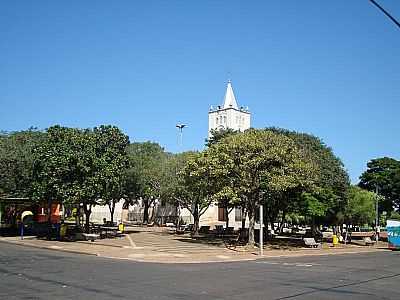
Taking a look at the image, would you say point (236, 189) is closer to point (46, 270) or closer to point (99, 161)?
point (99, 161)

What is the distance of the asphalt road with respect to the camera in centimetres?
1312

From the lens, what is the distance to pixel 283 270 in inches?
824

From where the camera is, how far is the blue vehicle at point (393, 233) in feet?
144

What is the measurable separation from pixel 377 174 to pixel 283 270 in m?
56.4

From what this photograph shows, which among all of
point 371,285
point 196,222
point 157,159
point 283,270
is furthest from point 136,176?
point 371,285

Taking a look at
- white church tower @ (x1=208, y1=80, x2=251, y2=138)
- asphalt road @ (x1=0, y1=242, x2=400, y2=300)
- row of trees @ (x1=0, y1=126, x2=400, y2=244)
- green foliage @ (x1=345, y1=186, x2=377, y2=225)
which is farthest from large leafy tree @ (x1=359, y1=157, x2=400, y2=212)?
white church tower @ (x1=208, y1=80, x2=251, y2=138)

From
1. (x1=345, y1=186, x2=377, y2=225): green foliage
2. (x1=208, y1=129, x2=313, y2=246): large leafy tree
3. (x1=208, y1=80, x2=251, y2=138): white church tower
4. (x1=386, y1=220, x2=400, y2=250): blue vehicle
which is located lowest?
(x1=386, y1=220, x2=400, y2=250): blue vehicle

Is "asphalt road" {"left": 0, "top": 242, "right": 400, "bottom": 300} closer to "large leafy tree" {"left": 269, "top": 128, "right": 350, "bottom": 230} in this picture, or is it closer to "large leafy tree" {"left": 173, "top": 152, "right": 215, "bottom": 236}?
"large leafy tree" {"left": 173, "top": 152, "right": 215, "bottom": 236}

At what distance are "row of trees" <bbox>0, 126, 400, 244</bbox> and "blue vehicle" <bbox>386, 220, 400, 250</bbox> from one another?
484 cm

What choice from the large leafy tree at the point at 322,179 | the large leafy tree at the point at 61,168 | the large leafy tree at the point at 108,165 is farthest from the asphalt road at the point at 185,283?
the large leafy tree at the point at 322,179

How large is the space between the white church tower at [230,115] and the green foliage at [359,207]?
241 feet

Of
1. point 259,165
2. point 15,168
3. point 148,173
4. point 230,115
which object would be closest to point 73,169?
point 15,168

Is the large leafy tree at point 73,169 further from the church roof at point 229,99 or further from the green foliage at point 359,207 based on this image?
the church roof at point 229,99

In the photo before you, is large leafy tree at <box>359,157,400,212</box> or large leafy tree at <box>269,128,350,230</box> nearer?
large leafy tree at <box>269,128,350,230</box>
